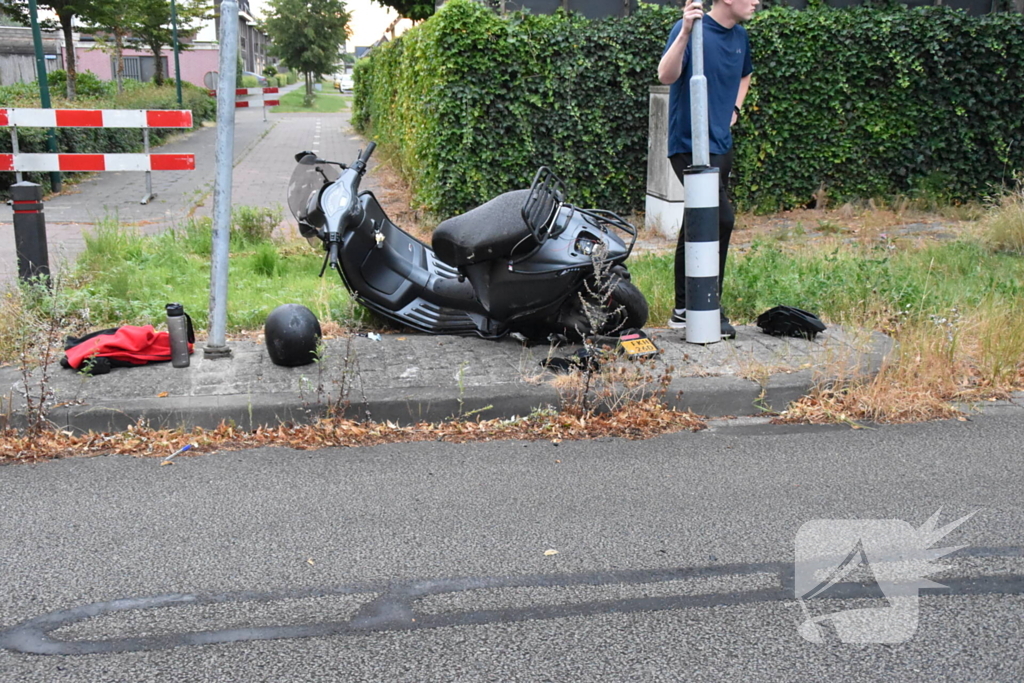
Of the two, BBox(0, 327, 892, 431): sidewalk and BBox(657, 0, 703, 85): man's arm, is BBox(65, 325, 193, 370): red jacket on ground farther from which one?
BBox(657, 0, 703, 85): man's arm

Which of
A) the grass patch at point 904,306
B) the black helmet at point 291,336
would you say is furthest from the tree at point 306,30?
the black helmet at point 291,336

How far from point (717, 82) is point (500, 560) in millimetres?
3626

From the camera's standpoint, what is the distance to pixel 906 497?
4141 millimetres

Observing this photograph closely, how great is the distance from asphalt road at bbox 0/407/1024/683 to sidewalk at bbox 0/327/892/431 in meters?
0.39

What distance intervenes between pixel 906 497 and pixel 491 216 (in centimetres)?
260

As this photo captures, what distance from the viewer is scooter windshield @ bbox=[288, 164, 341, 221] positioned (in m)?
6.06

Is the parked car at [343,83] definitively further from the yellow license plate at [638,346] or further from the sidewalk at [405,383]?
the yellow license plate at [638,346]

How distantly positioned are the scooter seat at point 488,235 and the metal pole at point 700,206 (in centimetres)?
98

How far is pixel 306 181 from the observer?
241 inches

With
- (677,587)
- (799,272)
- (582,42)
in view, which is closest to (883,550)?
(677,587)

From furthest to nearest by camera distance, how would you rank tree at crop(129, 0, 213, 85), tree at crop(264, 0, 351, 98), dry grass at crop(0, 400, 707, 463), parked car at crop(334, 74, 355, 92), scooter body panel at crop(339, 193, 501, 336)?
parked car at crop(334, 74, 355, 92), tree at crop(264, 0, 351, 98), tree at crop(129, 0, 213, 85), scooter body panel at crop(339, 193, 501, 336), dry grass at crop(0, 400, 707, 463)

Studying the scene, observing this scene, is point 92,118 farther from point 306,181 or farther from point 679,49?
point 679,49

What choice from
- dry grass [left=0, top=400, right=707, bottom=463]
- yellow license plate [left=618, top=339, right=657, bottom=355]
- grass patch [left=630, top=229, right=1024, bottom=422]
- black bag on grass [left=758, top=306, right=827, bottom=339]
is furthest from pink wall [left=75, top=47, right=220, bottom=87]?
dry grass [left=0, top=400, right=707, bottom=463]

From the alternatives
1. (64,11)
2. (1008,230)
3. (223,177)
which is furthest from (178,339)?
(64,11)
